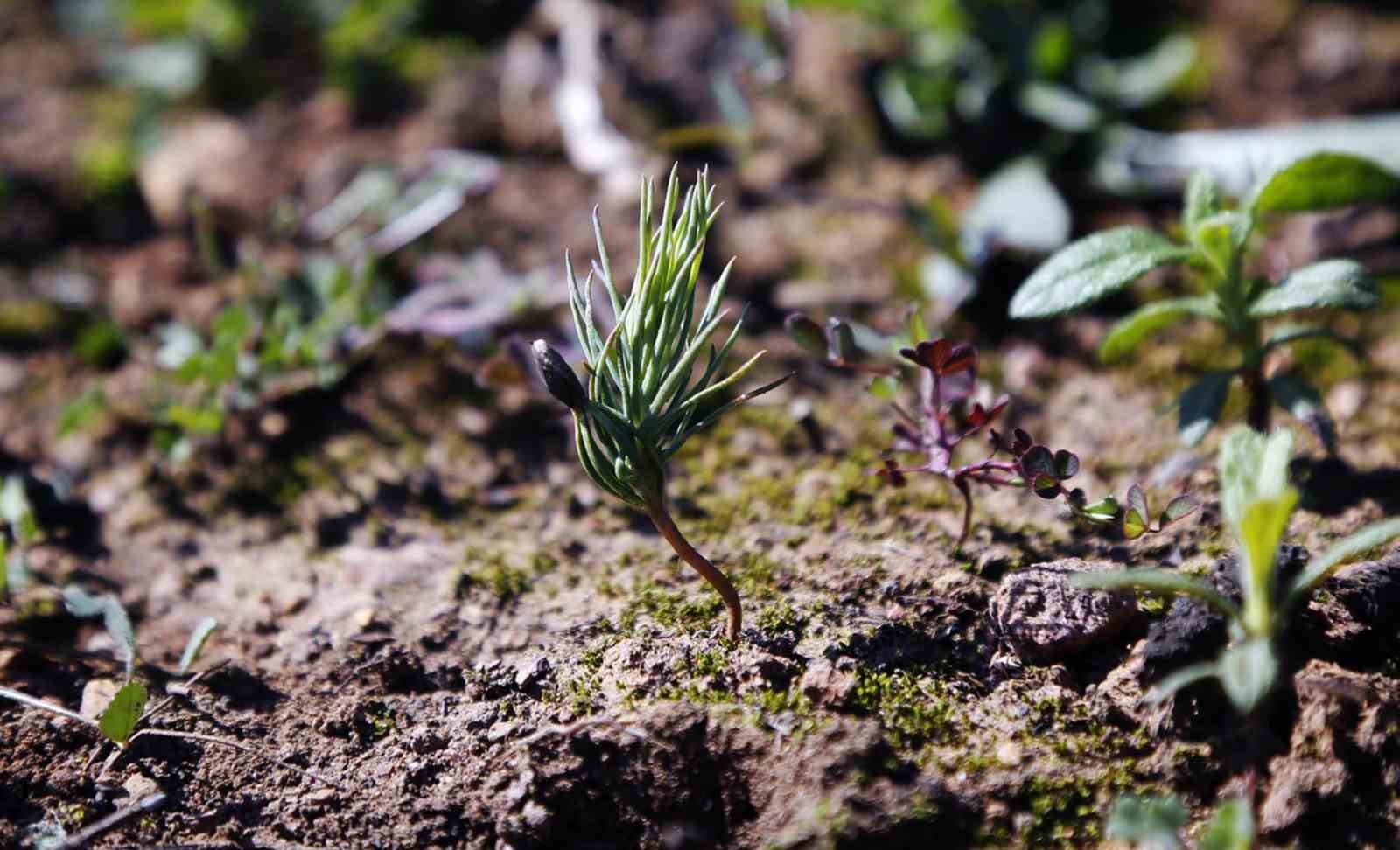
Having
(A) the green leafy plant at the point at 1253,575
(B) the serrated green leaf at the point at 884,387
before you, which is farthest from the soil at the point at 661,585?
(B) the serrated green leaf at the point at 884,387

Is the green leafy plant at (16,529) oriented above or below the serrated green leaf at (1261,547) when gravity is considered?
above

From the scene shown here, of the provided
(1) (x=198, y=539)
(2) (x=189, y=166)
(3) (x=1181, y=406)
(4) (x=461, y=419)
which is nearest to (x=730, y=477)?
(4) (x=461, y=419)

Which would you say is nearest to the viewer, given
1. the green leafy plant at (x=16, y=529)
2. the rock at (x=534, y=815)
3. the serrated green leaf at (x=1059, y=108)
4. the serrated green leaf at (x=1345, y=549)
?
the serrated green leaf at (x=1345, y=549)

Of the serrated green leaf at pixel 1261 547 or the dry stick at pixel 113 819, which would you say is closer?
the serrated green leaf at pixel 1261 547

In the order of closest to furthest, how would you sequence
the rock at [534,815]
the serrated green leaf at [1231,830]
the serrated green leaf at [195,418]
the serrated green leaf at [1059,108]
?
the serrated green leaf at [1231,830]
the rock at [534,815]
the serrated green leaf at [195,418]
the serrated green leaf at [1059,108]

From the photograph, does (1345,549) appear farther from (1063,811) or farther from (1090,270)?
(1090,270)

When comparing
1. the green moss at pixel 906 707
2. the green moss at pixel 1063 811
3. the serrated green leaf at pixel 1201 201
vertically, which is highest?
the serrated green leaf at pixel 1201 201

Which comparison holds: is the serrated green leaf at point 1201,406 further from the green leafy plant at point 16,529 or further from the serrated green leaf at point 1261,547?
the green leafy plant at point 16,529
